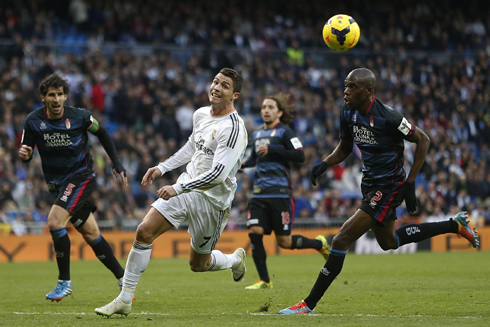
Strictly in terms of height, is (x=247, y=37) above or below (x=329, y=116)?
above

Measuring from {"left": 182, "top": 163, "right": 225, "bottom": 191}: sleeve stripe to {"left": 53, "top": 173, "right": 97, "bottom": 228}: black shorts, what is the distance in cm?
258

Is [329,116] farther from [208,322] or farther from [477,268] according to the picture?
[208,322]

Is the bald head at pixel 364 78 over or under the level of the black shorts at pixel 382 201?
over

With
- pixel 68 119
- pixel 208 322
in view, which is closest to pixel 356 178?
pixel 68 119

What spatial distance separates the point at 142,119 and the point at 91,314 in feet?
52.9

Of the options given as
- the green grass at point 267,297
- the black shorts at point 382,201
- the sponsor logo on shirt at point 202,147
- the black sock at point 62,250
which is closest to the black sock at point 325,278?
the green grass at point 267,297

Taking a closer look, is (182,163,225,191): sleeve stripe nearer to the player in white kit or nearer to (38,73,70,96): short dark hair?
the player in white kit

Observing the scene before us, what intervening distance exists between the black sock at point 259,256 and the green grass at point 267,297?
321 millimetres

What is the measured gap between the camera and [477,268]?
13.9m

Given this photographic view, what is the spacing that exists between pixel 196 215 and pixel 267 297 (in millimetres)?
2245

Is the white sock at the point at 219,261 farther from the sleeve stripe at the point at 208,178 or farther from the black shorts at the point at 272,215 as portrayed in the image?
the black shorts at the point at 272,215

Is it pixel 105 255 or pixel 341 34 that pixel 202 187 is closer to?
pixel 105 255

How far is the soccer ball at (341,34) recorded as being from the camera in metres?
9.99

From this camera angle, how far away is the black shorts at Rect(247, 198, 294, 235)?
1140cm
